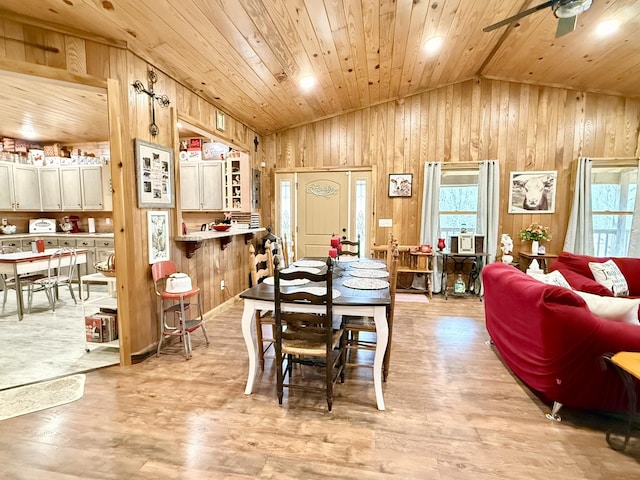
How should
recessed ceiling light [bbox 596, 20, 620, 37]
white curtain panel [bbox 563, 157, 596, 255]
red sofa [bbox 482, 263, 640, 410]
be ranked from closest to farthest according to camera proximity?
red sofa [bbox 482, 263, 640, 410]
recessed ceiling light [bbox 596, 20, 620, 37]
white curtain panel [bbox 563, 157, 596, 255]

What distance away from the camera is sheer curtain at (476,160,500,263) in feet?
15.8

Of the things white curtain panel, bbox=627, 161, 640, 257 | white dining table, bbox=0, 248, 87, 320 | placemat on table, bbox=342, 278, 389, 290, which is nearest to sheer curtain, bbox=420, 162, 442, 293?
white curtain panel, bbox=627, 161, 640, 257

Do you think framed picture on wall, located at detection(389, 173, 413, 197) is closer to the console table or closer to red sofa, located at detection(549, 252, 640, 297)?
the console table

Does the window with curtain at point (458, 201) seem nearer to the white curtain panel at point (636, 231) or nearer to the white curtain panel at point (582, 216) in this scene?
the white curtain panel at point (582, 216)

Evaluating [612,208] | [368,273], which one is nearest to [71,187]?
[368,273]

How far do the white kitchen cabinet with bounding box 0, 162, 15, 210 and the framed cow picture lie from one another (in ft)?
28.0

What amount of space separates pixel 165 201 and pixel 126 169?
1.68 feet

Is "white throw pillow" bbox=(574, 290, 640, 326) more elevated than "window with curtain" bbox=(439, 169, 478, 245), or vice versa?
"window with curtain" bbox=(439, 169, 478, 245)

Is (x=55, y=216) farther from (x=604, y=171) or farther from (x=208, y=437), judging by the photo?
(x=604, y=171)

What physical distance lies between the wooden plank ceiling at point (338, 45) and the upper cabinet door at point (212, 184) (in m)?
1.01

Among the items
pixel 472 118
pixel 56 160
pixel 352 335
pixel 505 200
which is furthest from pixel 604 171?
pixel 56 160

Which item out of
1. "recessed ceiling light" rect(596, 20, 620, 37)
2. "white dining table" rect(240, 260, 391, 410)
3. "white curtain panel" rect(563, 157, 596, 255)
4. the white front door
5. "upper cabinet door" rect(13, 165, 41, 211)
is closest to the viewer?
"white dining table" rect(240, 260, 391, 410)

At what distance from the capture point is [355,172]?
5234mm

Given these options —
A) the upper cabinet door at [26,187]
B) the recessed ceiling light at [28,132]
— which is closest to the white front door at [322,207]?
the recessed ceiling light at [28,132]
